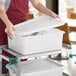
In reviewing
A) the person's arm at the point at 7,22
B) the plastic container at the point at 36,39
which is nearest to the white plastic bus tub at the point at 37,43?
the plastic container at the point at 36,39

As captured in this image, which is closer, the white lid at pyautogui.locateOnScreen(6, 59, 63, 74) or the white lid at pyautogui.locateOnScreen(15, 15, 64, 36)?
the white lid at pyautogui.locateOnScreen(15, 15, 64, 36)

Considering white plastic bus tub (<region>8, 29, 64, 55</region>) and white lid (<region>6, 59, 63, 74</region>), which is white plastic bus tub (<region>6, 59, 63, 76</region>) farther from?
white plastic bus tub (<region>8, 29, 64, 55</region>)

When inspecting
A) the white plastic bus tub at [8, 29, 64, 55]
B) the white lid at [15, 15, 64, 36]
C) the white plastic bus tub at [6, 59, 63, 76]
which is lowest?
the white plastic bus tub at [6, 59, 63, 76]

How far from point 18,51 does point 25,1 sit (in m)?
0.57

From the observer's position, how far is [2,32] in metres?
2.23

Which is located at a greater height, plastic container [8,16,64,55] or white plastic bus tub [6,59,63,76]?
plastic container [8,16,64,55]

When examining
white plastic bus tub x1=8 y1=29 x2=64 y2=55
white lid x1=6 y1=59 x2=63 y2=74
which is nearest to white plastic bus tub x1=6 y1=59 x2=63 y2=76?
white lid x1=6 y1=59 x2=63 y2=74

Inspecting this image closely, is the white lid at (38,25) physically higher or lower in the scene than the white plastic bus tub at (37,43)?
higher

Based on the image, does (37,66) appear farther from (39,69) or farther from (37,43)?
A: (37,43)

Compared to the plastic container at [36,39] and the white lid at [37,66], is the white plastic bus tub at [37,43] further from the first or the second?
the white lid at [37,66]

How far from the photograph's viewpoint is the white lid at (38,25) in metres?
1.83

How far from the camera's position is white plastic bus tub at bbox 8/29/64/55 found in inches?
72.6

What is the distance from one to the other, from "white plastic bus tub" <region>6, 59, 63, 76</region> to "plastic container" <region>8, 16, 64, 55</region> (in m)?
0.20

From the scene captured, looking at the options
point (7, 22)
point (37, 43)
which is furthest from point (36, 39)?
point (7, 22)
